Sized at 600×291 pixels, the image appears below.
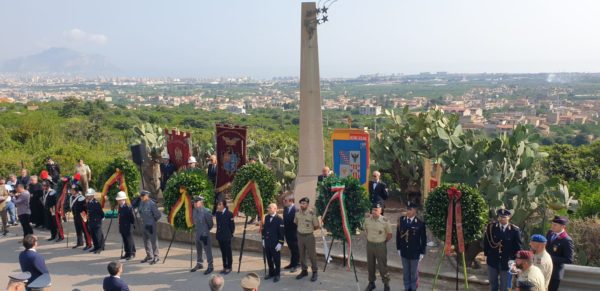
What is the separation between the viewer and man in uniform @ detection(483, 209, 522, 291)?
22.1ft

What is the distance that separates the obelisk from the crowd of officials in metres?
0.96

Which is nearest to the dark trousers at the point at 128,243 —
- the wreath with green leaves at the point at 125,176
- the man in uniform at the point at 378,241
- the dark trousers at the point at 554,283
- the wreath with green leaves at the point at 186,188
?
the wreath with green leaves at the point at 186,188

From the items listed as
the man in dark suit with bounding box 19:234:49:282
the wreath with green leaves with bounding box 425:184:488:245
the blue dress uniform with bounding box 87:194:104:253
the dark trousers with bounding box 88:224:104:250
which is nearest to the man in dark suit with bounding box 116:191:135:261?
the blue dress uniform with bounding box 87:194:104:253

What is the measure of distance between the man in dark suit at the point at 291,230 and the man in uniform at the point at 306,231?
0.17 m

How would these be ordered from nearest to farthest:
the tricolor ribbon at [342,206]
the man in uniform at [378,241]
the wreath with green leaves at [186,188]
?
the man in uniform at [378,241] → the tricolor ribbon at [342,206] → the wreath with green leaves at [186,188]

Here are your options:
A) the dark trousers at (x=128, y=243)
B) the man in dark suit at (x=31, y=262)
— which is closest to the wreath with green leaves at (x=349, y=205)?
the dark trousers at (x=128, y=243)

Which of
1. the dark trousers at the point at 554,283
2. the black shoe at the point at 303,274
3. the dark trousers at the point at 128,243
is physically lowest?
the black shoe at the point at 303,274

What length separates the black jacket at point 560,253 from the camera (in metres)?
6.38

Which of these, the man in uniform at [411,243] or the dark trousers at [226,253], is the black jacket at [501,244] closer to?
the man in uniform at [411,243]

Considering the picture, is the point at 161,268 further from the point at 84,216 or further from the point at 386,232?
the point at 386,232

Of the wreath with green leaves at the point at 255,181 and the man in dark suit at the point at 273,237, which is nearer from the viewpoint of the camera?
the man in dark suit at the point at 273,237

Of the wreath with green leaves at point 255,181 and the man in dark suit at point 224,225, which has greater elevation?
the wreath with green leaves at point 255,181

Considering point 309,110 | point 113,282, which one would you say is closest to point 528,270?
point 113,282

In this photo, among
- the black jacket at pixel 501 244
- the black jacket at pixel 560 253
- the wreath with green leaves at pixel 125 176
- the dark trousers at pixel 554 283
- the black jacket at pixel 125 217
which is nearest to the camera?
the black jacket at pixel 560 253
